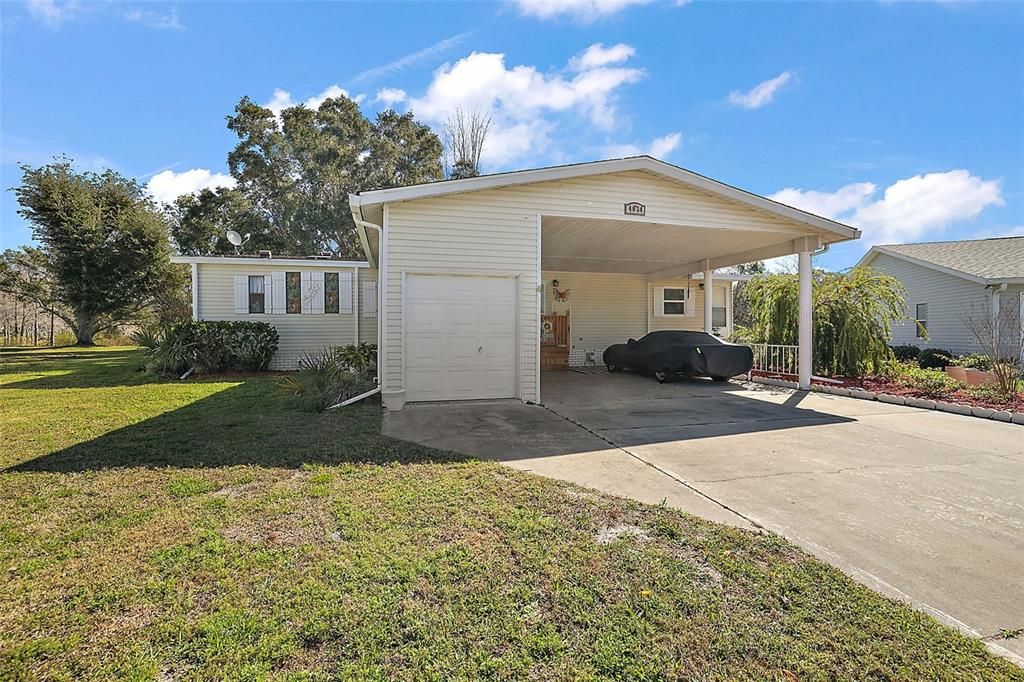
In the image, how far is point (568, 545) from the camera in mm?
2889

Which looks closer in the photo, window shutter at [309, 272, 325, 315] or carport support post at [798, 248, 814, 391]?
carport support post at [798, 248, 814, 391]

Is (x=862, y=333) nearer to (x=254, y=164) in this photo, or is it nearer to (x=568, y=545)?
(x=568, y=545)

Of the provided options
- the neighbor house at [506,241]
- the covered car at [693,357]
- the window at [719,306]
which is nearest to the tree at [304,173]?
the neighbor house at [506,241]

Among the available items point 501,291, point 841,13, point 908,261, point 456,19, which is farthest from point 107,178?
point 908,261

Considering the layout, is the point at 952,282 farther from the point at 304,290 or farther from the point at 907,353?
the point at 304,290

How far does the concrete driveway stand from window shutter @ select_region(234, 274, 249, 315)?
788 cm

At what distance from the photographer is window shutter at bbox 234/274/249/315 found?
12836 millimetres

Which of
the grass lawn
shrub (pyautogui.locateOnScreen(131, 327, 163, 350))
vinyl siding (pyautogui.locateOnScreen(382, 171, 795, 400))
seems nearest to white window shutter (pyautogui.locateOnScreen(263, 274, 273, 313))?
shrub (pyautogui.locateOnScreen(131, 327, 163, 350))

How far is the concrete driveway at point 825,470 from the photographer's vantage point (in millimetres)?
2686

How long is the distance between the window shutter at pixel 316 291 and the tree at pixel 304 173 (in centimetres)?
1168

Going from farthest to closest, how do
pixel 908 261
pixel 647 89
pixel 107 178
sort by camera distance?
1. pixel 107 178
2. pixel 908 261
3. pixel 647 89

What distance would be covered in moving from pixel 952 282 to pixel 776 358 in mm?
9702

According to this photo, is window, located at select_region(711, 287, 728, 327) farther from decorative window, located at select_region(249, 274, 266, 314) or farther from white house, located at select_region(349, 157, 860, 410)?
decorative window, located at select_region(249, 274, 266, 314)

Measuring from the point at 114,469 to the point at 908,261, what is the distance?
76.2 ft
